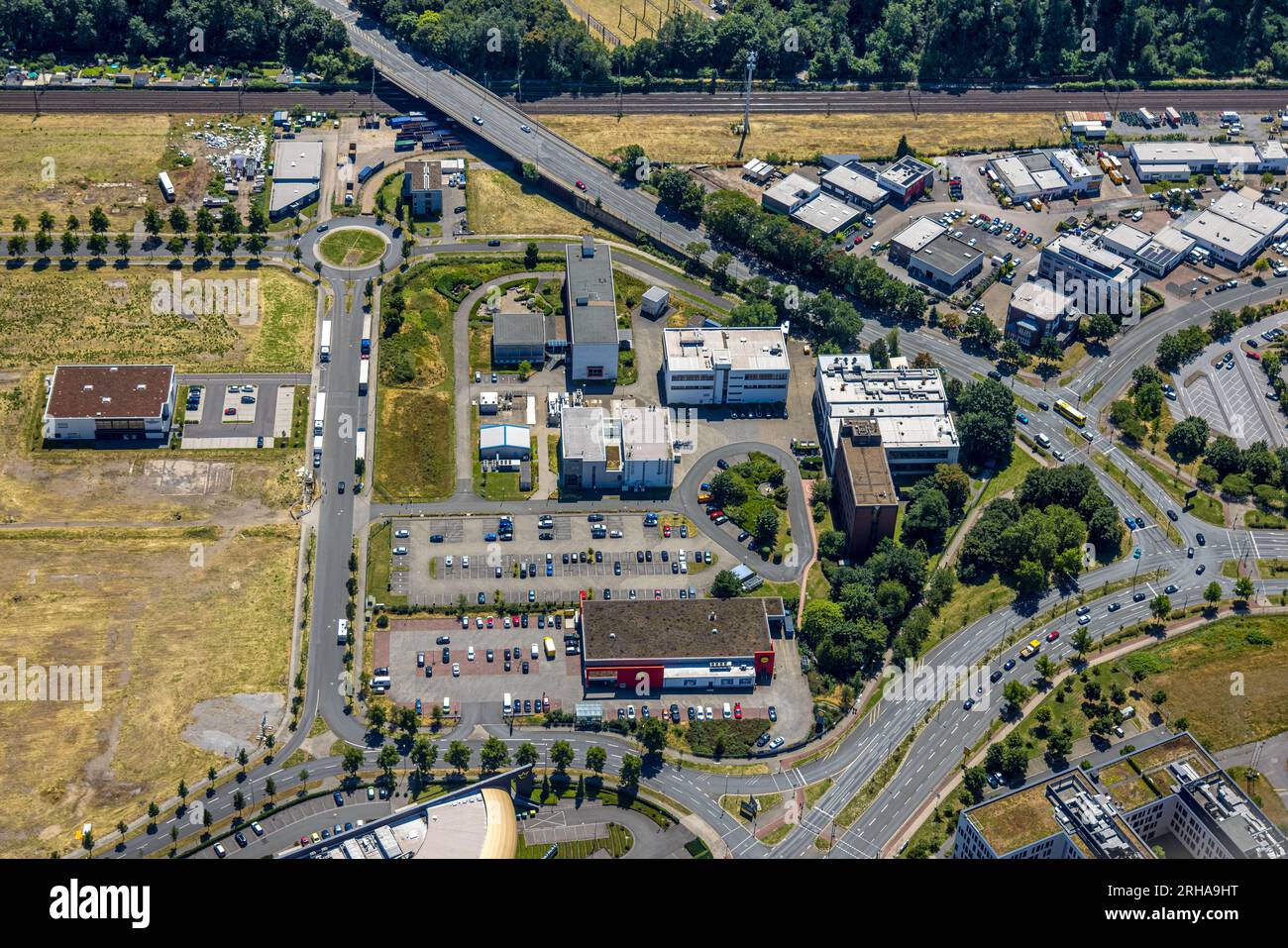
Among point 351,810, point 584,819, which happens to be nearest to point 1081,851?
point 584,819

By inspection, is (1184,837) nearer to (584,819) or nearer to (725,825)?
(725,825)
